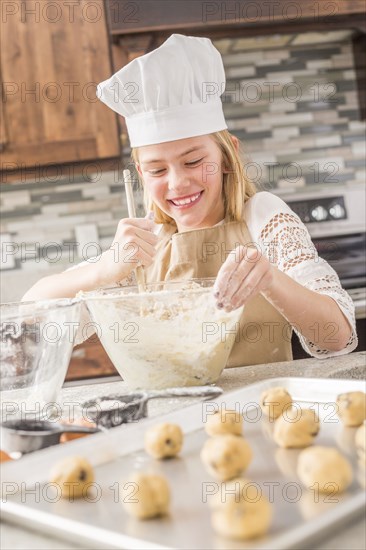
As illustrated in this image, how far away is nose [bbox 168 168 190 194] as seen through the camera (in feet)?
4.90

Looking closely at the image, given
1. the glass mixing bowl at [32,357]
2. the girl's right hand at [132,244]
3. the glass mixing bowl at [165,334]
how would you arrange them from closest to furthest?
the glass mixing bowl at [32,357]
the glass mixing bowl at [165,334]
the girl's right hand at [132,244]

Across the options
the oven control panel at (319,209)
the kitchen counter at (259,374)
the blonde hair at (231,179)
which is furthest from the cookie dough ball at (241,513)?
the oven control panel at (319,209)

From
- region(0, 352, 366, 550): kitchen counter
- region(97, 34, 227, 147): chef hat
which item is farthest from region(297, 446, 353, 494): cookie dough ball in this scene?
region(97, 34, 227, 147): chef hat

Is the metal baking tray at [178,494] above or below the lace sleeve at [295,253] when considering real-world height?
below

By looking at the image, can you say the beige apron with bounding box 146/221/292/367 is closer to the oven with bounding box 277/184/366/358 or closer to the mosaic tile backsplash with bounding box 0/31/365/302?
the oven with bounding box 277/184/366/358

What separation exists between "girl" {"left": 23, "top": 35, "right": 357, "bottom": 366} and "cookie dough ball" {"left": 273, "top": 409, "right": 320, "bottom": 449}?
0.59 m

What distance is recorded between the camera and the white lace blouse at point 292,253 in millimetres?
1426

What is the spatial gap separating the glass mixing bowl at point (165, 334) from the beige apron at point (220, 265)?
1.06 ft

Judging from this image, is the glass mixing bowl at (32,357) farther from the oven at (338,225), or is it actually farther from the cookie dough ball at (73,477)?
the oven at (338,225)

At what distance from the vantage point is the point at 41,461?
690mm

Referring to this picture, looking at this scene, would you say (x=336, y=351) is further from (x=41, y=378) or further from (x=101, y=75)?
(x=101, y=75)

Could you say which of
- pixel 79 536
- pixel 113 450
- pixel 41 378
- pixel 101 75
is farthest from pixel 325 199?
pixel 79 536

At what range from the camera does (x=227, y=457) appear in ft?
2.06

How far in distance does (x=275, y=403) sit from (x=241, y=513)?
34cm
